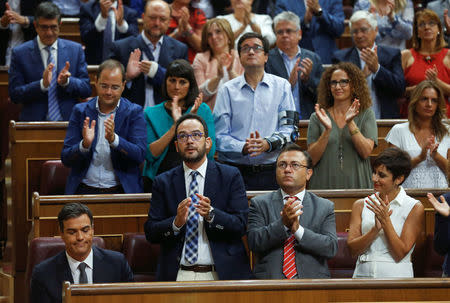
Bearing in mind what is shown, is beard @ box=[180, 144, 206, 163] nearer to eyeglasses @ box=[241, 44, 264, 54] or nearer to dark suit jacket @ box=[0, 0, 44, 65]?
eyeglasses @ box=[241, 44, 264, 54]

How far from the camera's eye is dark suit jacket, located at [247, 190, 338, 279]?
2736mm

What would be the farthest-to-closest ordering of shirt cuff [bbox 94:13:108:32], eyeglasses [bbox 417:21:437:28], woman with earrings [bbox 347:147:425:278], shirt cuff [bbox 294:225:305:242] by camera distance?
shirt cuff [bbox 94:13:108:32] → eyeglasses [bbox 417:21:437:28] → woman with earrings [bbox 347:147:425:278] → shirt cuff [bbox 294:225:305:242]

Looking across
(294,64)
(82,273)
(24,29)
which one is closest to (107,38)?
(24,29)

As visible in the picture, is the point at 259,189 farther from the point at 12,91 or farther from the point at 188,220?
the point at 12,91

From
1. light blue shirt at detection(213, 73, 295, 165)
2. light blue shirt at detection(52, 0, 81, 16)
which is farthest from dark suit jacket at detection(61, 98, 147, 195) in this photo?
light blue shirt at detection(52, 0, 81, 16)

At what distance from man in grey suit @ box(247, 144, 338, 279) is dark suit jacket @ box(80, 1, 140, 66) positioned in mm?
2220

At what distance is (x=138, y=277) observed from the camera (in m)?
3.12

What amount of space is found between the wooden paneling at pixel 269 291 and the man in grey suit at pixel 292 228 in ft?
1.07

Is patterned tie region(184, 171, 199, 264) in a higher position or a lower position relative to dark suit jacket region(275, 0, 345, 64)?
lower

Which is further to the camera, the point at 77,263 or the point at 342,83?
the point at 342,83

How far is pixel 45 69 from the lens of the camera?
13.5 feet

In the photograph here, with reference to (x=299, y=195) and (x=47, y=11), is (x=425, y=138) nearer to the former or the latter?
(x=299, y=195)

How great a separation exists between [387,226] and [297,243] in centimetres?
31

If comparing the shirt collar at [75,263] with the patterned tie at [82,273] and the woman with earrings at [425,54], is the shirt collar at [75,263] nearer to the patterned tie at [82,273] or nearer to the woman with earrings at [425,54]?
the patterned tie at [82,273]
